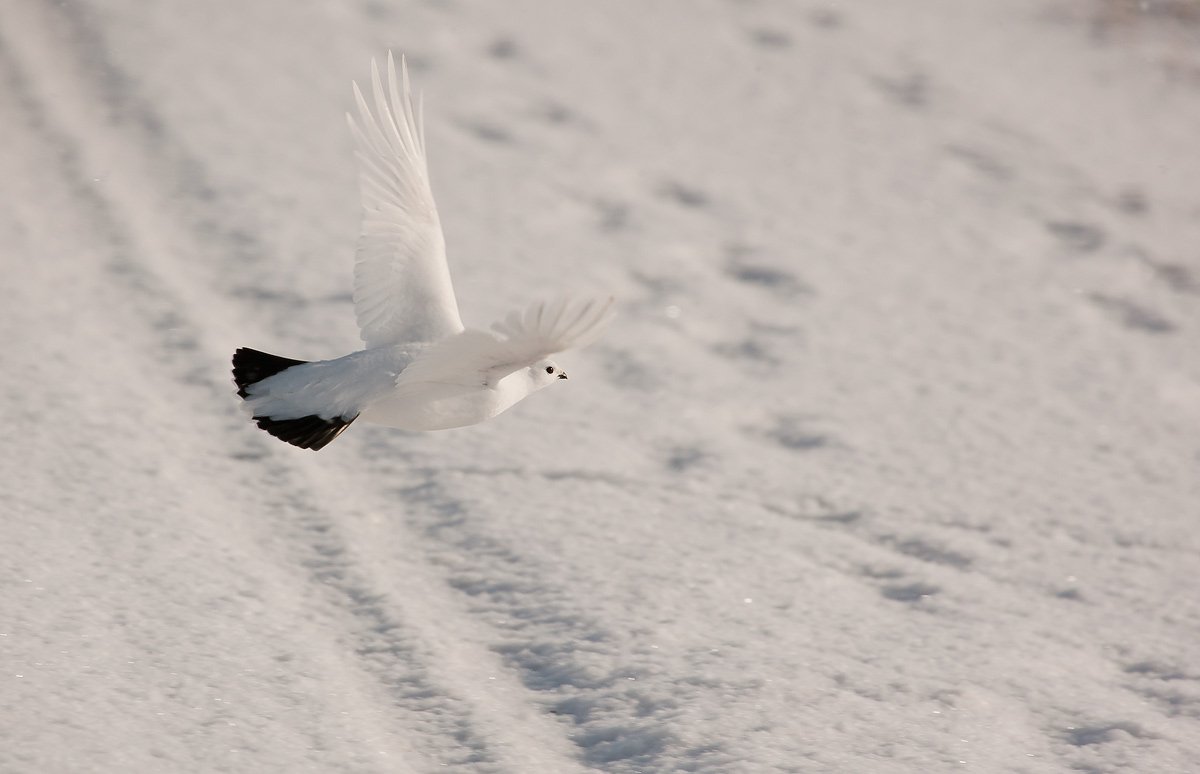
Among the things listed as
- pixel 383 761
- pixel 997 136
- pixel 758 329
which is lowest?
pixel 383 761

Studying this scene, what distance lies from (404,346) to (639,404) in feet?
5.38

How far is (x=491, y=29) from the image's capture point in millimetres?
6418

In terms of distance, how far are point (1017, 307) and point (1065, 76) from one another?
1714 millimetres

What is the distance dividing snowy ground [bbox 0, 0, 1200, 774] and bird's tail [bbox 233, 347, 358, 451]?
1.94ft

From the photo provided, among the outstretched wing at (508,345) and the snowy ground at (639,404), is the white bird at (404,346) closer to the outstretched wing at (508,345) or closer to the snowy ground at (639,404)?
the outstretched wing at (508,345)

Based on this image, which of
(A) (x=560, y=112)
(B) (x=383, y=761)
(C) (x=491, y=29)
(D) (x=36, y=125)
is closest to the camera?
(B) (x=383, y=761)

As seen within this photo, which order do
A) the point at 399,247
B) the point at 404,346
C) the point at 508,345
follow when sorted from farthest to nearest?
the point at 399,247, the point at 404,346, the point at 508,345

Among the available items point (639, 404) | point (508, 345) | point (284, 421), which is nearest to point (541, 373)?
point (508, 345)

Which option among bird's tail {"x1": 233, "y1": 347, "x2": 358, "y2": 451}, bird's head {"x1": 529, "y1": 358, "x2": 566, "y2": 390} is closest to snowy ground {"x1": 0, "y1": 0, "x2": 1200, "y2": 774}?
bird's tail {"x1": 233, "y1": 347, "x2": 358, "y2": 451}

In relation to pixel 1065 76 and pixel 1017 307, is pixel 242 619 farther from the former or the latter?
pixel 1065 76

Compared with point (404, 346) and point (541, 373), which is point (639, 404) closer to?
point (541, 373)

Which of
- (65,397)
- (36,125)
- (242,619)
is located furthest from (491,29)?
(242,619)

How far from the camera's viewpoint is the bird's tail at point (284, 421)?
2826 millimetres

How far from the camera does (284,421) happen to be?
9.48 ft
